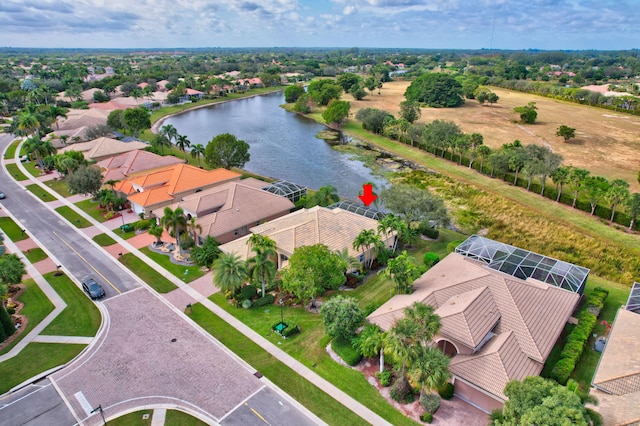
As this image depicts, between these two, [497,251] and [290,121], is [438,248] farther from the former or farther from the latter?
[290,121]

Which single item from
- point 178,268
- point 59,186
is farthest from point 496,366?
point 59,186

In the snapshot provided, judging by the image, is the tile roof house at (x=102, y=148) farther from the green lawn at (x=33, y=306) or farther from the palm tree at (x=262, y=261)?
the palm tree at (x=262, y=261)

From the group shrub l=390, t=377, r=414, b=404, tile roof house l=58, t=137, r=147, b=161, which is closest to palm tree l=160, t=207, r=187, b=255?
shrub l=390, t=377, r=414, b=404

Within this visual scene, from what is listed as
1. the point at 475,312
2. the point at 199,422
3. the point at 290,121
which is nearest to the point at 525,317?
the point at 475,312

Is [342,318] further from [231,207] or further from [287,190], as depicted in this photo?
[287,190]

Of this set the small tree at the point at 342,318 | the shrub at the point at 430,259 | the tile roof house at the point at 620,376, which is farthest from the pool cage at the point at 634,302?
the small tree at the point at 342,318
